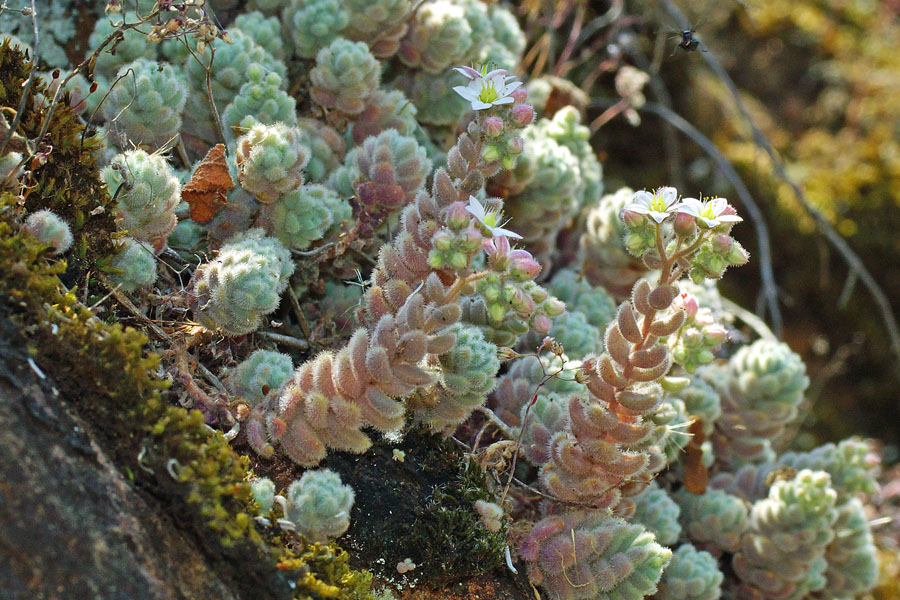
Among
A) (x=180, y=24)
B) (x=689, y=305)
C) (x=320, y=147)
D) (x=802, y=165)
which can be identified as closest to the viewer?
(x=180, y=24)

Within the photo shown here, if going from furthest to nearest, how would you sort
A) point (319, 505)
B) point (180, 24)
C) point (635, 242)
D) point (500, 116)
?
1. point (180, 24)
2. point (500, 116)
3. point (635, 242)
4. point (319, 505)

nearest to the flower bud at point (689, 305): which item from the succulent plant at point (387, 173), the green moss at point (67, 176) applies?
the succulent plant at point (387, 173)

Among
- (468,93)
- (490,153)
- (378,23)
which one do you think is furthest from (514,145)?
(378,23)

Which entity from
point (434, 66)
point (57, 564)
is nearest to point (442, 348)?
point (57, 564)

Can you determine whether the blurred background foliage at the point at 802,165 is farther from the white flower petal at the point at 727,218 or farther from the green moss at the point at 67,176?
the green moss at the point at 67,176

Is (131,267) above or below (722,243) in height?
below

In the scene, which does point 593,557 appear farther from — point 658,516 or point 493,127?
point 493,127

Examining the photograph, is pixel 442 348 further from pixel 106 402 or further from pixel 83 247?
pixel 83 247

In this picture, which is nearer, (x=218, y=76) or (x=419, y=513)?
(x=419, y=513)
